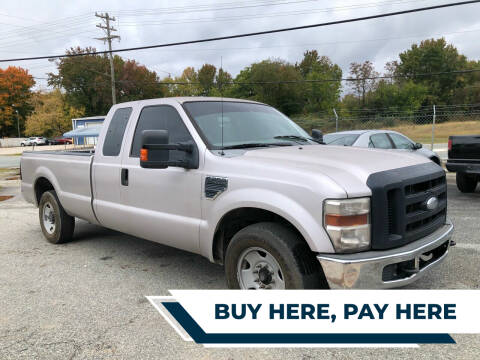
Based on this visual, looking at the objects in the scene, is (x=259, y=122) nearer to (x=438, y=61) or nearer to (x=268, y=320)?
(x=268, y=320)

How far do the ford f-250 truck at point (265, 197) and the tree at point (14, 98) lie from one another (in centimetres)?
8085

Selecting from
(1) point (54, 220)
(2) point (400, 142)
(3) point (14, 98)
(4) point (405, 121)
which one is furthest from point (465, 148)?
(3) point (14, 98)

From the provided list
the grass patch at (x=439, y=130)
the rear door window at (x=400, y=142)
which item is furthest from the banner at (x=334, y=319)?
the grass patch at (x=439, y=130)

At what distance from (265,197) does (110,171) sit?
88.4 inches

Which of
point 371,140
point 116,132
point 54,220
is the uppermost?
point 116,132

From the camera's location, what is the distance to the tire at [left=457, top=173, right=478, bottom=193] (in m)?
8.80

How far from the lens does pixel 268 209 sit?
3010 mm

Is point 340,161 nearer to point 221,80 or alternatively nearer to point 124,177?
point 221,80

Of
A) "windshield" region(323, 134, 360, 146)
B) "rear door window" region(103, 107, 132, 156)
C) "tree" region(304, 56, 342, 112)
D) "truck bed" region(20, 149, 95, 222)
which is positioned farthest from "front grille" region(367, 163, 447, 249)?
"tree" region(304, 56, 342, 112)

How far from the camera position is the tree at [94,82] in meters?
63.2

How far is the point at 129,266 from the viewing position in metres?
4.74

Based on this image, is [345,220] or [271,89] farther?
[271,89]

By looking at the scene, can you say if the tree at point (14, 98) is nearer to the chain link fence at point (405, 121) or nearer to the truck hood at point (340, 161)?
the chain link fence at point (405, 121)

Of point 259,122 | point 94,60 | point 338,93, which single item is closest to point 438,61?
point 338,93
